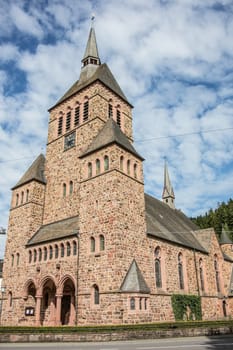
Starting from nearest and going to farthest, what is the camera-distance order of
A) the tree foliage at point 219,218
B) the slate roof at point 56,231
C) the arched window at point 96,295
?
1. the arched window at point 96,295
2. the slate roof at point 56,231
3. the tree foliage at point 219,218

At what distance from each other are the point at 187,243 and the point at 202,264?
12.7 feet

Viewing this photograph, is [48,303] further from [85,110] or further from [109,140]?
[85,110]

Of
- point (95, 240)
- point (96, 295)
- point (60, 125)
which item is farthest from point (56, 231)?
point (60, 125)

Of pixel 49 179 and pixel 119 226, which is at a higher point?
pixel 49 179

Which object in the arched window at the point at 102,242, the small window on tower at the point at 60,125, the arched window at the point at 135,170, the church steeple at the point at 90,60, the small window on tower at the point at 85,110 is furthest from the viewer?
the church steeple at the point at 90,60

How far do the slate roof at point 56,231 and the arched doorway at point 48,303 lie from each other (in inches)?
148

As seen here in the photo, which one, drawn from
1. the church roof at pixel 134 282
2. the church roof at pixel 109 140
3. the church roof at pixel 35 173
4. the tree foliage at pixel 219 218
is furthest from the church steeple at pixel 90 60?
the tree foliage at pixel 219 218

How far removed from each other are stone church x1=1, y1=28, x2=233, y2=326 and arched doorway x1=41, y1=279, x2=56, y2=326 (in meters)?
0.08

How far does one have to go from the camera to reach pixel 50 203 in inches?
1251

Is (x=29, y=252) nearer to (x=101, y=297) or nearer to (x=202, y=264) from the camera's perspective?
(x=101, y=297)

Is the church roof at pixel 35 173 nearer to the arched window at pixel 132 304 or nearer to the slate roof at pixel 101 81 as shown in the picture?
the slate roof at pixel 101 81

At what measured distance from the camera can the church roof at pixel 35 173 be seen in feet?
108

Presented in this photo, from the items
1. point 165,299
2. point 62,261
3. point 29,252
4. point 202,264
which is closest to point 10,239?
point 29,252

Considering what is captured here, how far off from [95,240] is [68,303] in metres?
7.77
